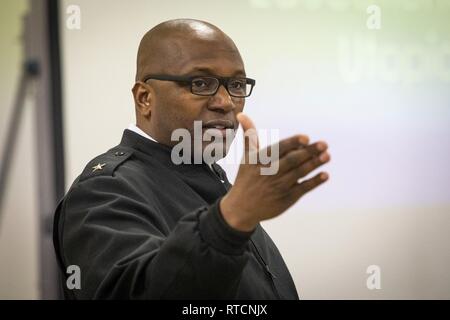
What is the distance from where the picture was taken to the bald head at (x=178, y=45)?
106cm

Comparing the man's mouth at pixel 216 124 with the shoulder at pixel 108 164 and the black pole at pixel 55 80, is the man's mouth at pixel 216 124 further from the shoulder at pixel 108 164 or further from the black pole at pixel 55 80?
the black pole at pixel 55 80

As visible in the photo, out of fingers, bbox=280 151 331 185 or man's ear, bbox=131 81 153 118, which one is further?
man's ear, bbox=131 81 153 118

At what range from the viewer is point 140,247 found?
80 centimetres

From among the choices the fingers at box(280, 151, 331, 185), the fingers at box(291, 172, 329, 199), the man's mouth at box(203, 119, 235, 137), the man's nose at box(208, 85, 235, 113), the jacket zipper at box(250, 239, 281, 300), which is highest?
the man's nose at box(208, 85, 235, 113)

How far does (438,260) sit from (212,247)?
60.7 inches

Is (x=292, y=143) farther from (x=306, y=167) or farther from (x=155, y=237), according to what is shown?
(x=155, y=237)

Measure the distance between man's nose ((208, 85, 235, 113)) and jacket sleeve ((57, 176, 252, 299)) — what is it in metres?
0.22

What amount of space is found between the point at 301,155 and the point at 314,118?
4.25ft

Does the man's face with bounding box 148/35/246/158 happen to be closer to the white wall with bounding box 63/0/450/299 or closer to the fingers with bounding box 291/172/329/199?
the fingers with bounding box 291/172/329/199

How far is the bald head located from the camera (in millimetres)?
1064

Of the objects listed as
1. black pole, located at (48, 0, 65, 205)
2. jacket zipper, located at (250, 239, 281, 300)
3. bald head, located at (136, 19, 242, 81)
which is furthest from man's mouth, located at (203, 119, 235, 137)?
black pole, located at (48, 0, 65, 205)

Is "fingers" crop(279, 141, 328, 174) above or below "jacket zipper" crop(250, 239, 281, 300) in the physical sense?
above
